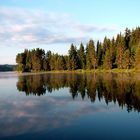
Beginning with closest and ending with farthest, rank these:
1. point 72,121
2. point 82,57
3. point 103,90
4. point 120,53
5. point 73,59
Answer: point 72,121
point 103,90
point 120,53
point 73,59
point 82,57

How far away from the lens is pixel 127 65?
423 ft

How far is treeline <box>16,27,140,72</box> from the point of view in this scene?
Answer: 433ft

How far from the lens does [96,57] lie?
153m

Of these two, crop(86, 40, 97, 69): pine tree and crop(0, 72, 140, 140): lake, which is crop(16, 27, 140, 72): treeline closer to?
crop(86, 40, 97, 69): pine tree

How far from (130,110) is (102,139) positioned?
10148 millimetres

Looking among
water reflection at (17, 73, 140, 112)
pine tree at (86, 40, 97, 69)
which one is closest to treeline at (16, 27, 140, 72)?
pine tree at (86, 40, 97, 69)

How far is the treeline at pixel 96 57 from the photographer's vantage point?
132 metres

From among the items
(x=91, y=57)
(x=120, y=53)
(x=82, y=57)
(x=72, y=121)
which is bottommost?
(x=72, y=121)

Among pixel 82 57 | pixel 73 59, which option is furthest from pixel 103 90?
pixel 82 57

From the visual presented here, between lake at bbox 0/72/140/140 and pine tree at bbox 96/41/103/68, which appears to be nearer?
lake at bbox 0/72/140/140

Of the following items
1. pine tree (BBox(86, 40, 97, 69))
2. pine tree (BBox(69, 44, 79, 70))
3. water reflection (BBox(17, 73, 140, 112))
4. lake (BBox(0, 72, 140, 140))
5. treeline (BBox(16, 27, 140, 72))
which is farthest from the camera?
pine tree (BBox(69, 44, 79, 70))

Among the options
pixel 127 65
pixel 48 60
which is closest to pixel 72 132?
pixel 127 65

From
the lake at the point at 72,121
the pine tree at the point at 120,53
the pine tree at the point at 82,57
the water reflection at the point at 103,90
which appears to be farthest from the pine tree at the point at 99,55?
the lake at the point at 72,121

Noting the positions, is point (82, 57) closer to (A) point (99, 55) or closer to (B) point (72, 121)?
(A) point (99, 55)
